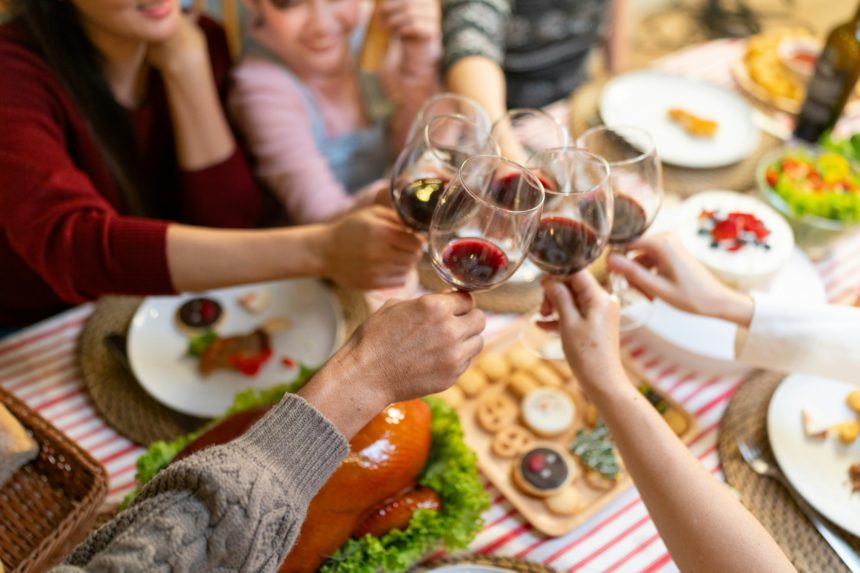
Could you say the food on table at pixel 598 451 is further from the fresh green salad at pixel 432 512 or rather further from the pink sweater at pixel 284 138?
the pink sweater at pixel 284 138

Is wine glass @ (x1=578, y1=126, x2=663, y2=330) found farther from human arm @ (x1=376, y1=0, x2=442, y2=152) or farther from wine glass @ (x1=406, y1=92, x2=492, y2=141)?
human arm @ (x1=376, y1=0, x2=442, y2=152)

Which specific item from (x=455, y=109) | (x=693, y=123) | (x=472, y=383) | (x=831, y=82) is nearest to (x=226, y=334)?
(x=472, y=383)

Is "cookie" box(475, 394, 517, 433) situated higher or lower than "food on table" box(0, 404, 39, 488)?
lower

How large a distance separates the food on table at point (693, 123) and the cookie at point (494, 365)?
0.81 meters

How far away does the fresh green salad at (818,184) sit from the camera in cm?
142

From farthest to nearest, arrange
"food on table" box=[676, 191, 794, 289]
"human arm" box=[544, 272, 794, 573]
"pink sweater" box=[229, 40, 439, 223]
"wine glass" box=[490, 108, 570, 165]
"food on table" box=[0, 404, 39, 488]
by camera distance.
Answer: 1. "pink sweater" box=[229, 40, 439, 223]
2. "food on table" box=[676, 191, 794, 289]
3. "wine glass" box=[490, 108, 570, 165]
4. "food on table" box=[0, 404, 39, 488]
5. "human arm" box=[544, 272, 794, 573]

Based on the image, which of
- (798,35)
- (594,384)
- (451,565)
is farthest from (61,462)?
(798,35)

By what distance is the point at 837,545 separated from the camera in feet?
3.18

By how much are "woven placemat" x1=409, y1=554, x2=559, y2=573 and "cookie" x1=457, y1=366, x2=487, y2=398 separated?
28cm

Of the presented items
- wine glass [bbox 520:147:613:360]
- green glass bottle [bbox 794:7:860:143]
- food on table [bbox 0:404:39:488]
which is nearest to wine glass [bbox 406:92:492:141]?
wine glass [bbox 520:147:613:360]

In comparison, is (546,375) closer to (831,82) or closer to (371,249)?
(371,249)

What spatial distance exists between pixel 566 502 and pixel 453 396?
25cm

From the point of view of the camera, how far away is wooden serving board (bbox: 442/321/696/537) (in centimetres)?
102

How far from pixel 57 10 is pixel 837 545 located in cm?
148
